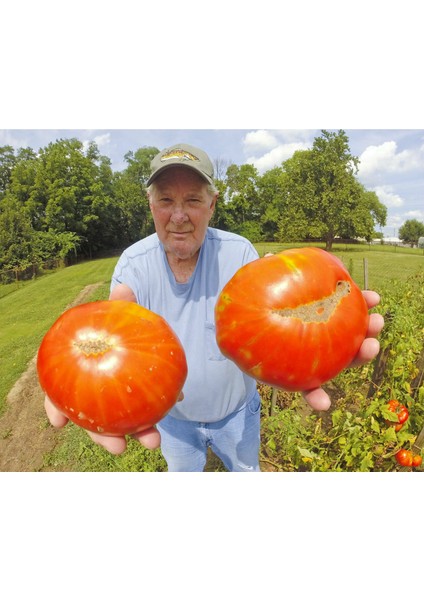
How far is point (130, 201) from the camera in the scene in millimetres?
16312

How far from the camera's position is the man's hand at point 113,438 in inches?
42.2

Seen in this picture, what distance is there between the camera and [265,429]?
3.12 meters

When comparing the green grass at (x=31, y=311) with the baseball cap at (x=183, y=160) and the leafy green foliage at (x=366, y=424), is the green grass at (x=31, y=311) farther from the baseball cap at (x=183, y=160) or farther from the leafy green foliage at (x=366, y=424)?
the baseball cap at (x=183, y=160)

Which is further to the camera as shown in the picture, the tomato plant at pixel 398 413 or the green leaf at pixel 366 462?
the tomato plant at pixel 398 413

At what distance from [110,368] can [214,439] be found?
4.24 ft

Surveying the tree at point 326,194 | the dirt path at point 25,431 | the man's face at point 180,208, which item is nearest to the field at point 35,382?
the dirt path at point 25,431

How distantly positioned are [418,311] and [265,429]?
2278 mm

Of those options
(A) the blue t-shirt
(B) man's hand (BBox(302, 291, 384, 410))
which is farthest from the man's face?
(B) man's hand (BBox(302, 291, 384, 410))

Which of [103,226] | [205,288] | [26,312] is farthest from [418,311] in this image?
[103,226]

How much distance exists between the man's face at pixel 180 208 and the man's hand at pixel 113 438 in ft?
2.71

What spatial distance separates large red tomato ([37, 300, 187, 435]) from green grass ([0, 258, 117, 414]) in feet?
15.4

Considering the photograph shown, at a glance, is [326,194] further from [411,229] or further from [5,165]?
[411,229]

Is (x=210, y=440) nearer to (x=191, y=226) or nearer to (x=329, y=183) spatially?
(x=191, y=226)

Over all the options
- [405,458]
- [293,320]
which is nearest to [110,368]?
[293,320]
